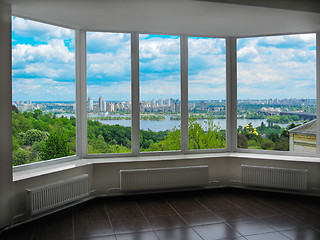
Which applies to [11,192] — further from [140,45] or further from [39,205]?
[140,45]

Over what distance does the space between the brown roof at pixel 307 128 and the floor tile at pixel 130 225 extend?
323cm

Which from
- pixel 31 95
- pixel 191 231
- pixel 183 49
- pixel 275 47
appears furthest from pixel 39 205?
pixel 275 47

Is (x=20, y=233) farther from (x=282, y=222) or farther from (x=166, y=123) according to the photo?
(x=282, y=222)

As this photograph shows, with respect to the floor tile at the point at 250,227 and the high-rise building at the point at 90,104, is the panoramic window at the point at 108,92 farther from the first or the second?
the floor tile at the point at 250,227

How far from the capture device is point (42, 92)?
184 inches

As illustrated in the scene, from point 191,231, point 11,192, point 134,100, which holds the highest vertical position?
Answer: point 134,100

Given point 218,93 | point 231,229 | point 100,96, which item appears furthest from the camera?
point 218,93

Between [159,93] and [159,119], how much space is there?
462mm

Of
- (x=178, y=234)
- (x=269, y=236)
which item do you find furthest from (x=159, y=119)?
(x=269, y=236)

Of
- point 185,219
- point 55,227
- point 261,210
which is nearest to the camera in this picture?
point 55,227

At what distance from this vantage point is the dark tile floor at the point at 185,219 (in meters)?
3.53

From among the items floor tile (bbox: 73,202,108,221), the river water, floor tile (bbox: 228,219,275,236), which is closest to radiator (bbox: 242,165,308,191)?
the river water

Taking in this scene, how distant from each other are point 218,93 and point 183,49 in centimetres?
104

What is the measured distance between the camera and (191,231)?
3633mm
